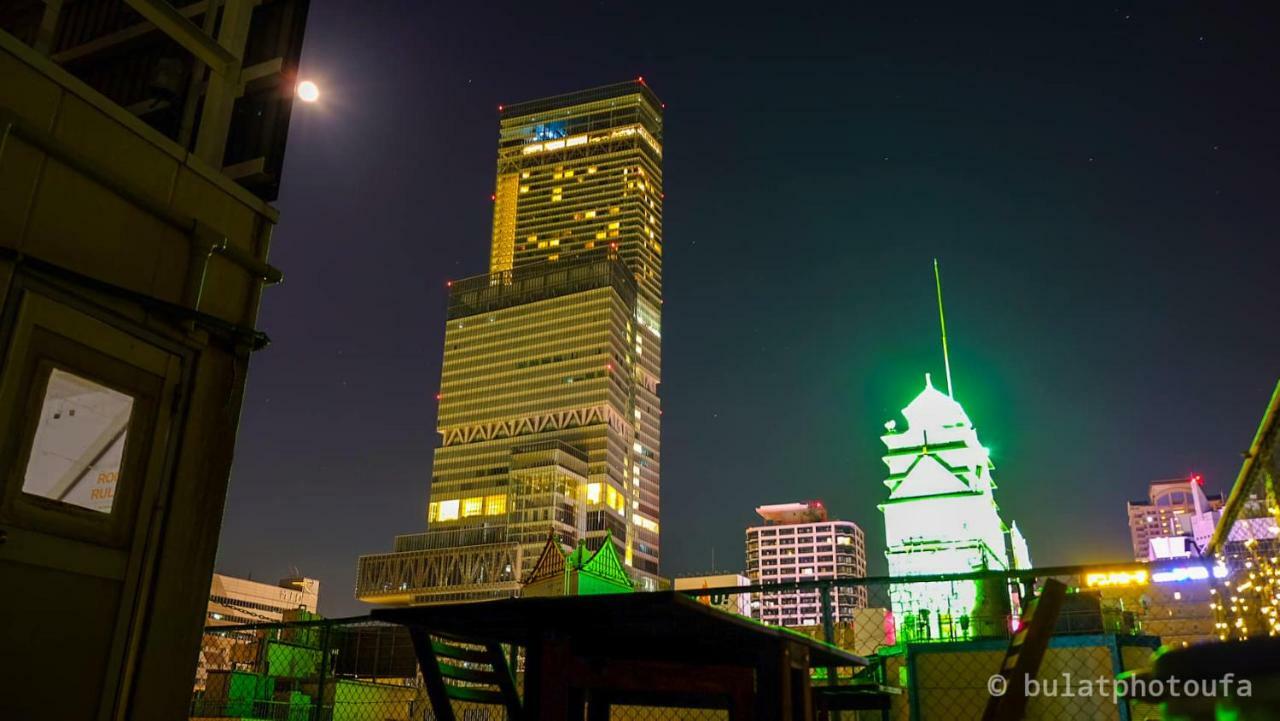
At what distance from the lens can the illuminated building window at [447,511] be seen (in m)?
144

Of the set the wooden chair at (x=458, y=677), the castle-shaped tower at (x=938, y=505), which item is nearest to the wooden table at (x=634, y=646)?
the wooden chair at (x=458, y=677)

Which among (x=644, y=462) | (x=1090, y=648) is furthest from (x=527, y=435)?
(x=1090, y=648)

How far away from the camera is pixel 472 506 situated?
142 meters

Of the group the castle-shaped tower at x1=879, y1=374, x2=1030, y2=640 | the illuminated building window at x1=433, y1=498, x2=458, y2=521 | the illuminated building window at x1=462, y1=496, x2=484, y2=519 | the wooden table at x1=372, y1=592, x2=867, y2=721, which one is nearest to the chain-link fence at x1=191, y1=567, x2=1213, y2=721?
the wooden table at x1=372, y1=592, x2=867, y2=721

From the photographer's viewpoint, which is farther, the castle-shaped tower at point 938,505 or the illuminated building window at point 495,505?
the illuminated building window at point 495,505

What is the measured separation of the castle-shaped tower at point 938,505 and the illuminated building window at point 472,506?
372ft

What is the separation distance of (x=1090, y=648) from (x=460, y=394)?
150409 mm

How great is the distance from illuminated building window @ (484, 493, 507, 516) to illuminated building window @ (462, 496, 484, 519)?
3.26ft

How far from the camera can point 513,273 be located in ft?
529

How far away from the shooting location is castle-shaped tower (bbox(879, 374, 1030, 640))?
3167 centimetres

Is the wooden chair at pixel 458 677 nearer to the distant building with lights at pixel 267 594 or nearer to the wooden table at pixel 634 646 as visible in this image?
the wooden table at pixel 634 646

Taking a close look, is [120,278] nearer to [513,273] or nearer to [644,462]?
[513,273]

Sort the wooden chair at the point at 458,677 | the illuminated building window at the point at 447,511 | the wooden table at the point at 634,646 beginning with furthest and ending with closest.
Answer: the illuminated building window at the point at 447,511, the wooden chair at the point at 458,677, the wooden table at the point at 634,646

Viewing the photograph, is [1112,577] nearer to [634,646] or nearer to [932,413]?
[634,646]
